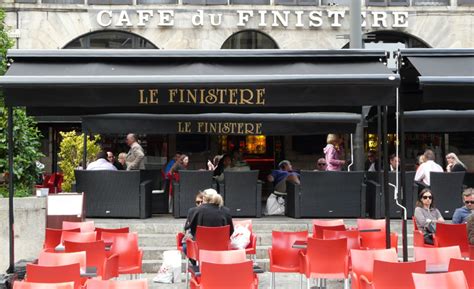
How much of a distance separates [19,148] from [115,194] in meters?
2.13

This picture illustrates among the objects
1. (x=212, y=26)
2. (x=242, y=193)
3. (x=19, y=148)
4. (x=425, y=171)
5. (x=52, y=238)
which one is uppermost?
(x=212, y=26)

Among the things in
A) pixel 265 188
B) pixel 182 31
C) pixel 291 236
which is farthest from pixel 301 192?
pixel 182 31

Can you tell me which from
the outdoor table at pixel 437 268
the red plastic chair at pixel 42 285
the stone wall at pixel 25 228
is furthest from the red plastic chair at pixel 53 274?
the stone wall at pixel 25 228

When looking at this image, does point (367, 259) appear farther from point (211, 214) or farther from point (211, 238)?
point (211, 214)

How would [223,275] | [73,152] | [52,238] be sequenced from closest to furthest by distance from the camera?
[223,275], [52,238], [73,152]

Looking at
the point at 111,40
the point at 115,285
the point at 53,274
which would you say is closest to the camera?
the point at 115,285

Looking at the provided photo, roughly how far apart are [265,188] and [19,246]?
11991 mm

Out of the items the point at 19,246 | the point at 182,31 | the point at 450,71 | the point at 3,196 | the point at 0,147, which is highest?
the point at 182,31

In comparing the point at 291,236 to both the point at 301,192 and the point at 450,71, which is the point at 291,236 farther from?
the point at 301,192

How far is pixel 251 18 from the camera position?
24016mm

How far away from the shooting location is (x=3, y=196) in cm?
→ 1200

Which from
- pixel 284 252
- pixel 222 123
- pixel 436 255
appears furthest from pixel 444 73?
pixel 222 123

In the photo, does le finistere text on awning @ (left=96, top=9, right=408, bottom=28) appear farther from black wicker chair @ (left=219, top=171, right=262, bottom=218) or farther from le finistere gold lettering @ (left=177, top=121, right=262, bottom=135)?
black wicker chair @ (left=219, top=171, right=262, bottom=218)

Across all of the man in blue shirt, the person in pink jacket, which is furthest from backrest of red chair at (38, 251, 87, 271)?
the person in pink jacket
